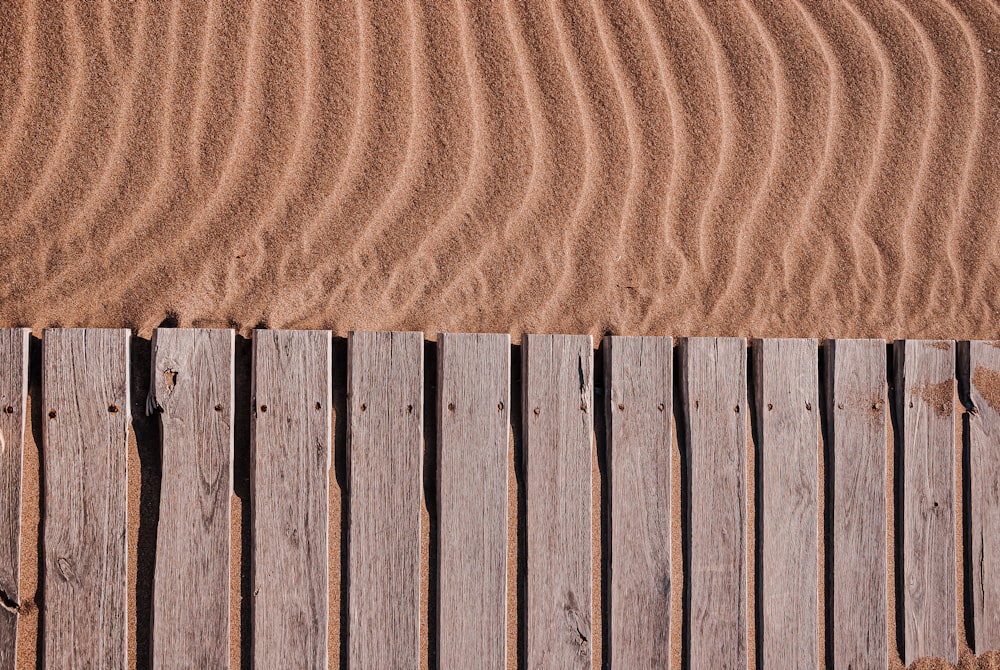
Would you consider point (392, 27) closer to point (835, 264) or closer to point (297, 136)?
point (297, 136)

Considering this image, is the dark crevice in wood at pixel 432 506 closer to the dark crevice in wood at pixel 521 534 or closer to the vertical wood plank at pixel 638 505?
the dark crevice in wood at pixel 521 534

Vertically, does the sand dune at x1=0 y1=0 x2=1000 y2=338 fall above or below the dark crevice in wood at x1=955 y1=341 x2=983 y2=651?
above

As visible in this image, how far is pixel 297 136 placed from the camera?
8.38 ft

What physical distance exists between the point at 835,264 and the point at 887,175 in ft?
1.60

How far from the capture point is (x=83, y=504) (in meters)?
2.04

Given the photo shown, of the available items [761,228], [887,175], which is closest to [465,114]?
[761,228]

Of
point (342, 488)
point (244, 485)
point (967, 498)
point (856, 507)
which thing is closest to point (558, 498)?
point (342, 488)

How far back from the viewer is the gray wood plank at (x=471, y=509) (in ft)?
7.13

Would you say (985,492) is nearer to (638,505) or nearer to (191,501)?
(638,505)

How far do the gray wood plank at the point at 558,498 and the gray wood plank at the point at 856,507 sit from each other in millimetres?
930

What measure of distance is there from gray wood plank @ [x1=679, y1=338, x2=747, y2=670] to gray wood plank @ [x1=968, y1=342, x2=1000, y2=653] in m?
0.97

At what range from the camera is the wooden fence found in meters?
2.05

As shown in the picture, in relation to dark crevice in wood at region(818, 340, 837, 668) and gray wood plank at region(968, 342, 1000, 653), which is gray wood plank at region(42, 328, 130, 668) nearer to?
dark crevice in wood at region(818, 340, 837, 668)

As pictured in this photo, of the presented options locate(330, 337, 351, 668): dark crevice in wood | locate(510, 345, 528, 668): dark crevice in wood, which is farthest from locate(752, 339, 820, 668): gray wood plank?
locate(330, 337, 351, 668): dark crevice in wood
